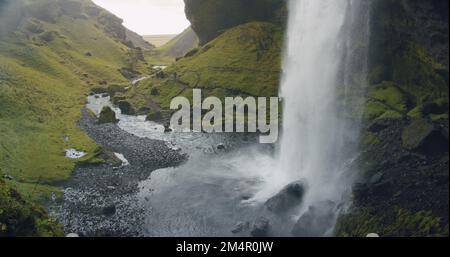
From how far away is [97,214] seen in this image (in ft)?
153

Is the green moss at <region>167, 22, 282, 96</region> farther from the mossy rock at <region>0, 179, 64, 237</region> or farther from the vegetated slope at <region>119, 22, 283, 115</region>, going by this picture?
the mossy rock at <region>0, 179, 64, 237</region>

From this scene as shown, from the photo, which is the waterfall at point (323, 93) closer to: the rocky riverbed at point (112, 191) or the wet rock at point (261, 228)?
the wet rock at point (261, 228)

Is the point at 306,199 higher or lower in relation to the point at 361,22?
lower

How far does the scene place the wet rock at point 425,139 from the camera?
41.2 meters

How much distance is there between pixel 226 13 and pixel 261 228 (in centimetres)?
11392

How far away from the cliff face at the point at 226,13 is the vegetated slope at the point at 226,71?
396 centimetres

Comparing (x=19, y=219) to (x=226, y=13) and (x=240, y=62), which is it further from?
(x=226, y=13)

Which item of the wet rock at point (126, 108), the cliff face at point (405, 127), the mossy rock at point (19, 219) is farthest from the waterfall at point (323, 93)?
the wet rock at point (126, 108)

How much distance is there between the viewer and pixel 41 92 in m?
104

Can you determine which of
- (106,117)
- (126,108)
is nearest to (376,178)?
(106,117)
